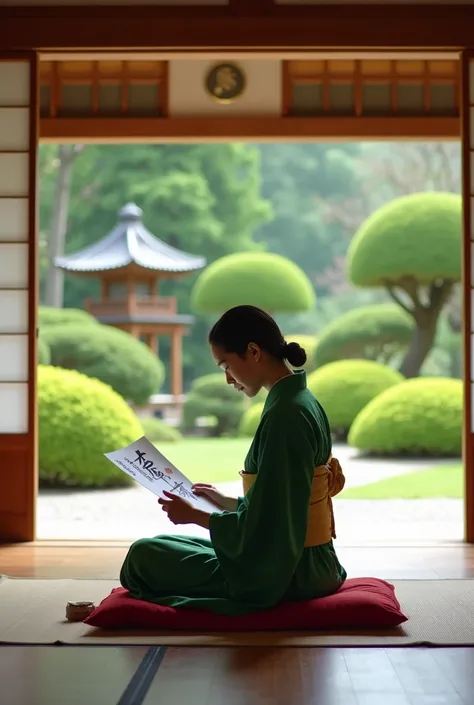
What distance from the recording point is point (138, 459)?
8.86 ft

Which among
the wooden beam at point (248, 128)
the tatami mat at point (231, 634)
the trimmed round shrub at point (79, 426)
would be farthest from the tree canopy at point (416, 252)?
the tatami mat at point (231, 634)

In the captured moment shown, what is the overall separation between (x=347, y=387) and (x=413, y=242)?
1818mm

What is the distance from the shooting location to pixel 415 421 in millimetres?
9641

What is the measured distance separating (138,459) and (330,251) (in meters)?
15.5

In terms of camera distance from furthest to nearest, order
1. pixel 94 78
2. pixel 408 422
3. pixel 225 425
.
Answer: pixel 225 425 < pixel 408 422 < pixel 94 78

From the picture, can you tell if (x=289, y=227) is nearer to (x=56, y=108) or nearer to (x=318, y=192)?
(x=318, y=192)

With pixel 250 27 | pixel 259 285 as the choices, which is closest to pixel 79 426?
pixel 250 27

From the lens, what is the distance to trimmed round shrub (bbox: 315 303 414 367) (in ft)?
41.5

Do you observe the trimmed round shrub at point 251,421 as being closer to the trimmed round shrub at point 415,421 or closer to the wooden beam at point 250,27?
the trimmed round shrub at point 415,421

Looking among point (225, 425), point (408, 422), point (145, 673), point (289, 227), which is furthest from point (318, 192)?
point (145, 673)

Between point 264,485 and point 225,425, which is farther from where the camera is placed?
point 225,425

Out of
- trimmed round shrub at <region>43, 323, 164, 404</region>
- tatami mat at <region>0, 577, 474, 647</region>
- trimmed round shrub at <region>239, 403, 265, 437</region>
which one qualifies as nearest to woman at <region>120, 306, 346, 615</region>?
tatami mat at <region>0, 577, 474, 647</region>

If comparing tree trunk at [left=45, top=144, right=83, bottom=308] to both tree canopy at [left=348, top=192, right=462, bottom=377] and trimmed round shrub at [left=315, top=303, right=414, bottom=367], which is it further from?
tree canopy at [left=348, top=192, right=462, bottom=377]

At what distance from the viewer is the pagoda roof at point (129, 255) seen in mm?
13016
